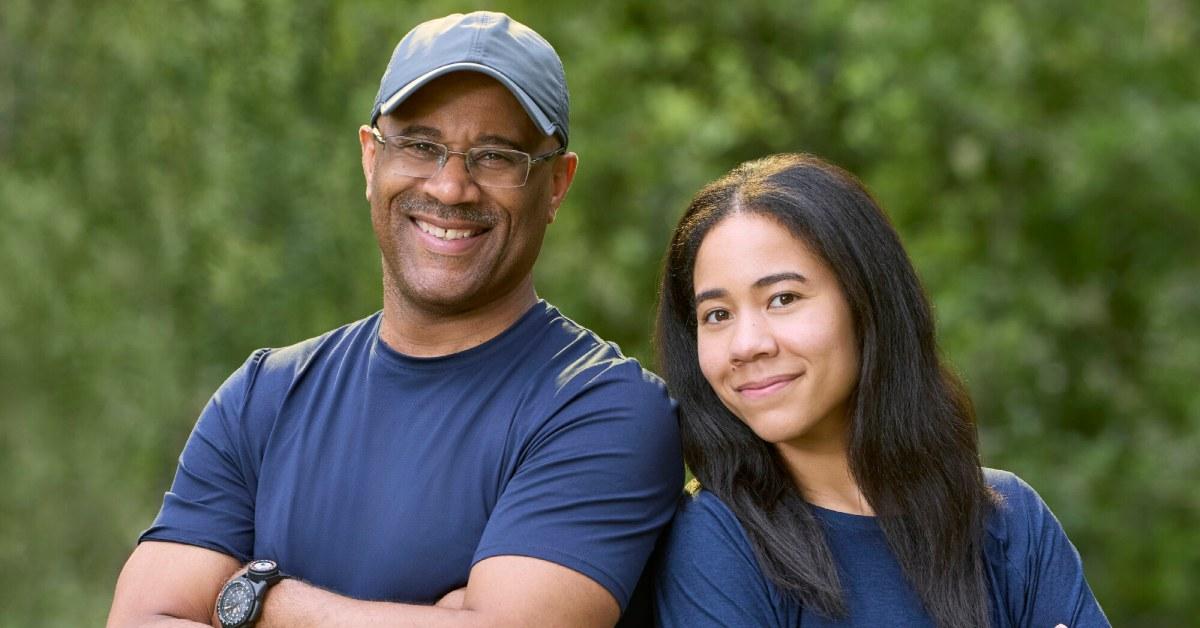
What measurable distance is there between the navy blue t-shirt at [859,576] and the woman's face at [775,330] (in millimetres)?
191

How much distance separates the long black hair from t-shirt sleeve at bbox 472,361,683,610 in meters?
0.14

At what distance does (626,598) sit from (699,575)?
0.41 feet

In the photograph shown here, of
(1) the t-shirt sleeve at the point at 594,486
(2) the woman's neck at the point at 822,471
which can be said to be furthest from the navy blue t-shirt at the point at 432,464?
(2) the woman's neck at the point at 822,471

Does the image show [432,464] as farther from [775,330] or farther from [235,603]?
[775,330]

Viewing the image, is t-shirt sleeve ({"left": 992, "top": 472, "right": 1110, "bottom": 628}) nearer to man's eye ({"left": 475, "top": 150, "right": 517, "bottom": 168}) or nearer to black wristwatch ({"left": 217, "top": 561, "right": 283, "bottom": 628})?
man's eye ({"left": 475, "top": 150, "right": 517, "bottom": 168})

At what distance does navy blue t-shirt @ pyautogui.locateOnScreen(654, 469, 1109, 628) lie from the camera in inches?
101

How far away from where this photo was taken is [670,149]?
8117 mm

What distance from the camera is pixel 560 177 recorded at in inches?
115

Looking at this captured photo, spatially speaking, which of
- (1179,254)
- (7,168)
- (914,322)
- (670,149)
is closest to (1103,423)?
(1179,254)

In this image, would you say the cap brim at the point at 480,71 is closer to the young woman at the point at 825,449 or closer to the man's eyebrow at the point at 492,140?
Answer: the man's eyebrow at the point at 492,140

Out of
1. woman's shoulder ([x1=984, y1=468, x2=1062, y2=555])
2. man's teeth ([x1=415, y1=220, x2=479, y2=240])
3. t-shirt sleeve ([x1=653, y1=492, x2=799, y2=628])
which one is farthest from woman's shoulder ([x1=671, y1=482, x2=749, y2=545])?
man's teeth ([x1=415, y1=220, x2=479, y2=240])

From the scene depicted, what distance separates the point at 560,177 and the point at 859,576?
2.94ft

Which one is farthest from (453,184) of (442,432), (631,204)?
(631,204)

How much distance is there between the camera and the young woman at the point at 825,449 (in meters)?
2.59
